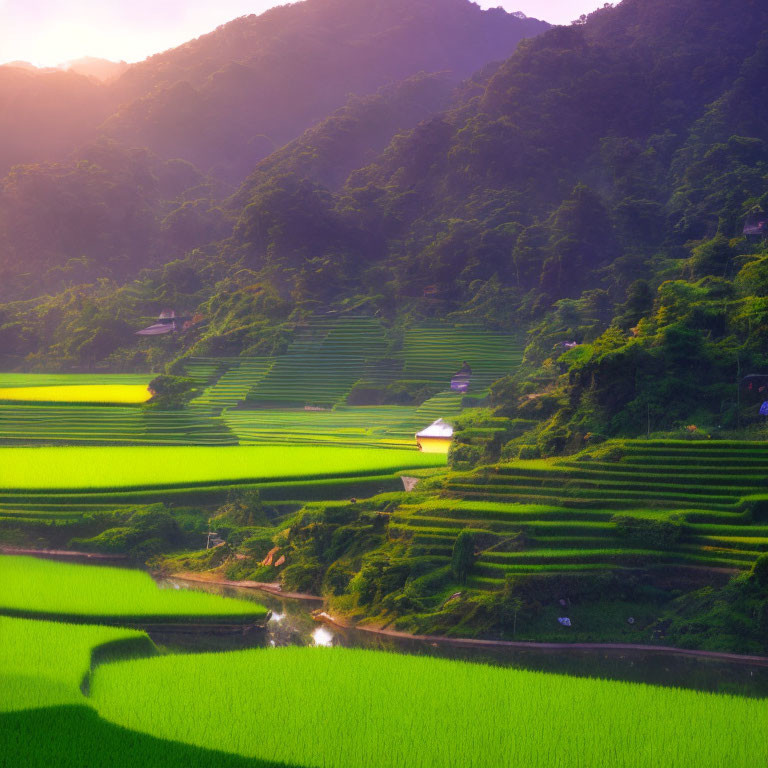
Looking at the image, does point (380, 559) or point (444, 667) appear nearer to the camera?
point (444, 667)

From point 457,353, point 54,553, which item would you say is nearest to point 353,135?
point 457,353

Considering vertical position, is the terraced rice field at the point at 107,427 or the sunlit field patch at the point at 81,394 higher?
the sunlit field patch at the point at 81,394

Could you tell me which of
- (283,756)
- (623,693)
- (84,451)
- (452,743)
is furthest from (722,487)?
(84,451)

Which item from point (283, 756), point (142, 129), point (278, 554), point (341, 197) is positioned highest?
point (142, 129)

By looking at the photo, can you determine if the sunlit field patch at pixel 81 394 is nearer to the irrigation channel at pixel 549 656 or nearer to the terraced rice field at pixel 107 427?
the terraced rice field at pixel 107 427

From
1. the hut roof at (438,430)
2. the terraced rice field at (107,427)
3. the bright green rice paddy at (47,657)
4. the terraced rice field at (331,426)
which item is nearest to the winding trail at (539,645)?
the bright green rice paddy at (47,657)

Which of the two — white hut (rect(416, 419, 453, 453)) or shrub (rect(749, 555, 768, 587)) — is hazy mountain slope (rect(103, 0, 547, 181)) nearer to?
white hut (rect(416, 419, 453, 453))

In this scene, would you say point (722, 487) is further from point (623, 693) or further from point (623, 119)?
point (623, 119)
